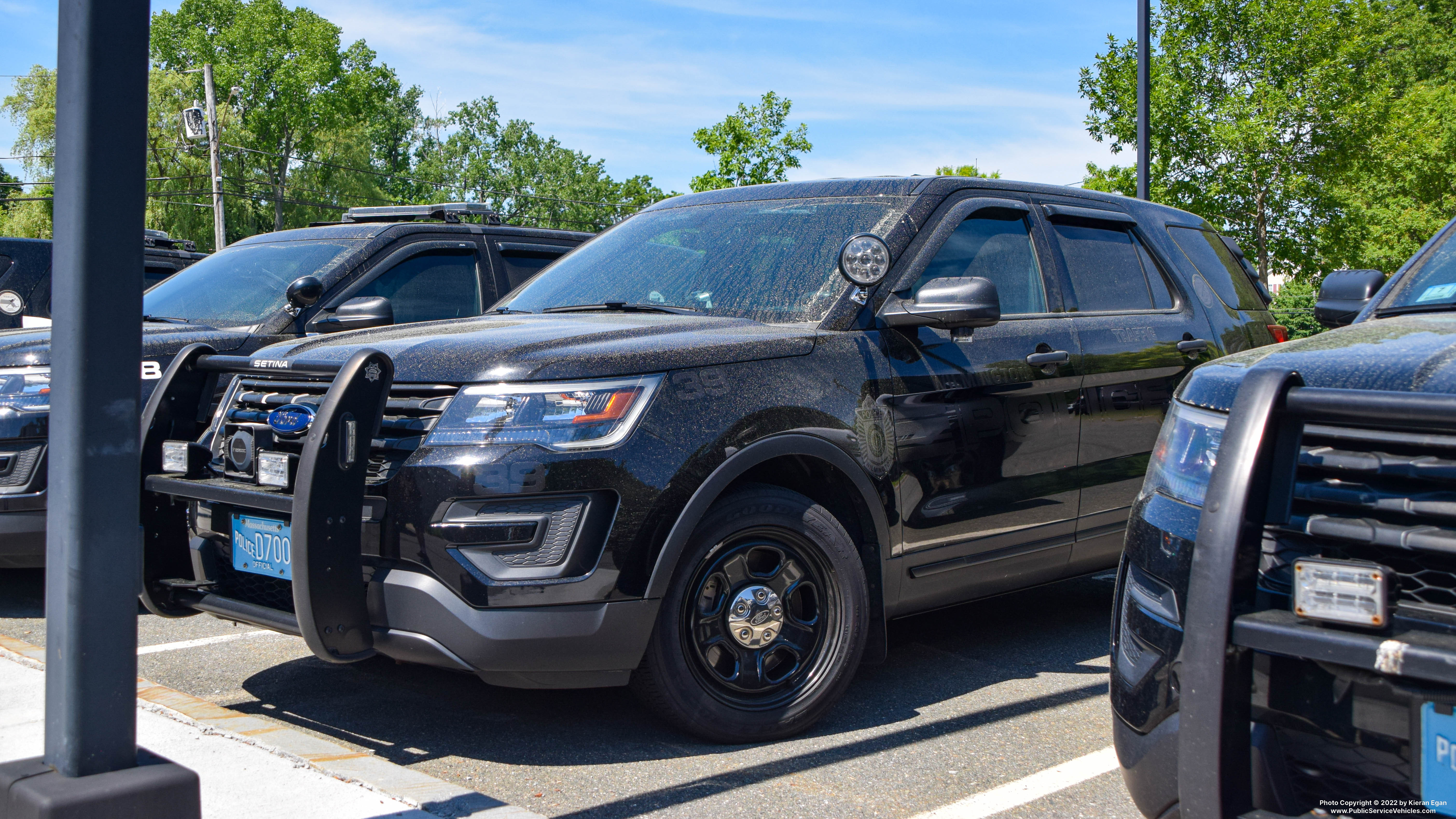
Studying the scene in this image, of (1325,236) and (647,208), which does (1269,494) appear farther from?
(1325,236)

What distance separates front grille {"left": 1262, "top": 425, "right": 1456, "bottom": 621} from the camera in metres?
1.93

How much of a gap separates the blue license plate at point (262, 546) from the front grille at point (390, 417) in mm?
225

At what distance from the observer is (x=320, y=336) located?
4172mm

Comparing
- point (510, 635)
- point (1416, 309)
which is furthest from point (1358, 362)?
point (510, 635)

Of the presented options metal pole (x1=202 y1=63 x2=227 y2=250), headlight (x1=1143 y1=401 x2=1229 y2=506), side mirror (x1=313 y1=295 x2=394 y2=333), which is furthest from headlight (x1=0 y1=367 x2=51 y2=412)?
metal pole (x1=202 y1=63 x2=227 y2=250)

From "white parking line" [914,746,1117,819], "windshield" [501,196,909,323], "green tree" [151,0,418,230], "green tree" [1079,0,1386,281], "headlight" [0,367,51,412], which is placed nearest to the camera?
"white parking line" [914,746,1117,819]

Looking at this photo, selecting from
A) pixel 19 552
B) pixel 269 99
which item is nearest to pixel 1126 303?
pixel 19 552

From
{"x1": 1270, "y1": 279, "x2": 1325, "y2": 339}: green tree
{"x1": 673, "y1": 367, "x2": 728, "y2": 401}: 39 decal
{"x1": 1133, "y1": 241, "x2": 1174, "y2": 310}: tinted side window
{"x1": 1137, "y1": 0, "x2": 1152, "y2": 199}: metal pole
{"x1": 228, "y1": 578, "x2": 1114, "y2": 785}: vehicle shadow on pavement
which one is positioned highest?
{"x1": 1137, "y1": 0, "x2": 1152, "y2": 199}: metal pole

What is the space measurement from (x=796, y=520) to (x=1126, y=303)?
224cm

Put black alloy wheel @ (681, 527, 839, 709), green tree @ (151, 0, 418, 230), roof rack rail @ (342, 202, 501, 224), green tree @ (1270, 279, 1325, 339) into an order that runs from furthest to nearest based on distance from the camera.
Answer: green tree @ (151, 0, 418, 230) → green tree @ (1270, 279, 1325, 339) → roof rack rail @ (342, 202, 501, 224) → black alloy wheel @ (681, 527, 839, 709)

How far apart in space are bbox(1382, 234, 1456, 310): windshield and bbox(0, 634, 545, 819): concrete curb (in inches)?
110

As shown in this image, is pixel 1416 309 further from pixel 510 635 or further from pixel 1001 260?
pixel 510 635

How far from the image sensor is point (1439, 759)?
1884mm

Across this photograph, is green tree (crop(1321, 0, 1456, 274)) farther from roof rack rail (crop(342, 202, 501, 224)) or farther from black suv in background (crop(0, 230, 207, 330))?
black suv in background (crop(0, 230, 207, 330))
